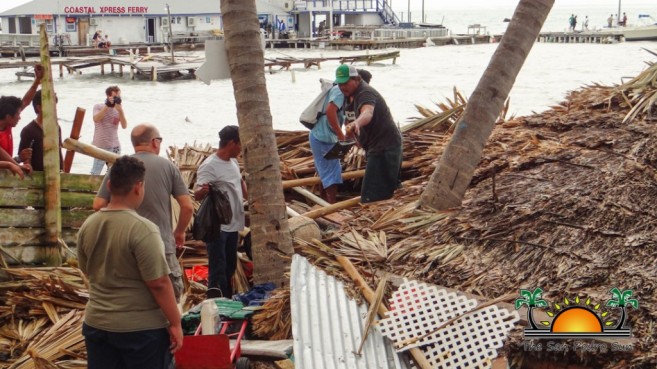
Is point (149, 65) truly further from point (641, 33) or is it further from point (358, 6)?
point (641, 33)

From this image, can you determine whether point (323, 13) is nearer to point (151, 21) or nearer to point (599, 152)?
point (151, 21)

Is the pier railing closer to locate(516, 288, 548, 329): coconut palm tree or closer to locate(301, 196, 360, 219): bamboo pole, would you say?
locate(301, 196, 360, 219): bamboo pole

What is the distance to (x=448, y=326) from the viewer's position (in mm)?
5117

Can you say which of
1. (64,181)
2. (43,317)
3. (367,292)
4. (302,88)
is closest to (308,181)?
(64,181)

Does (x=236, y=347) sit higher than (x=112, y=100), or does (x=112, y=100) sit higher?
(x=112, y=100)

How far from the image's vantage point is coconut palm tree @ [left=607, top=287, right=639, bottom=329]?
187 inches

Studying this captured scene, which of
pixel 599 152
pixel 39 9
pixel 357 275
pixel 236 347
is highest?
pixel 39 9

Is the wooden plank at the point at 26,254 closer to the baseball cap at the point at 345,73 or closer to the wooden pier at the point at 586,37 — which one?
the baseball cap at the point at 345,73

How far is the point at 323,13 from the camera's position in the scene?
85250mm

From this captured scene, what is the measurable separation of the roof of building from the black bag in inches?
2550

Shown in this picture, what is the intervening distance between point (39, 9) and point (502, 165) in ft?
218

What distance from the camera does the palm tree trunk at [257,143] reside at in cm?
669

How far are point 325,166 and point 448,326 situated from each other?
4.30 metres

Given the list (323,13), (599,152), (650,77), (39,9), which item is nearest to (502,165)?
(599,152)
